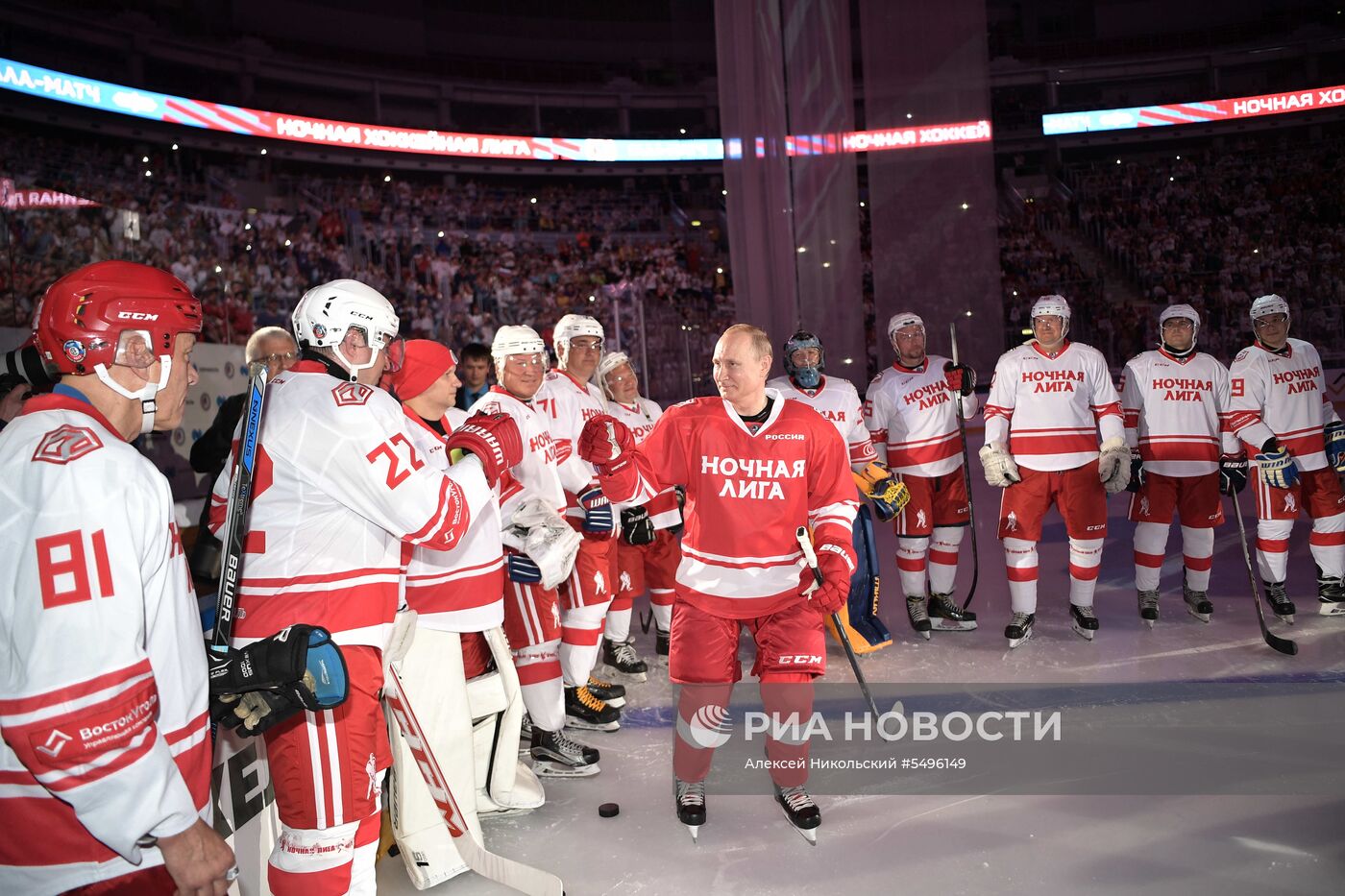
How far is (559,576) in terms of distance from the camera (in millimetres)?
3764

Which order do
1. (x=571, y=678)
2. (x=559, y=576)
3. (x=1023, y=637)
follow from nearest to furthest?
(x=559, y=576)
(x=571, y=678)
(x=1023, y=637)

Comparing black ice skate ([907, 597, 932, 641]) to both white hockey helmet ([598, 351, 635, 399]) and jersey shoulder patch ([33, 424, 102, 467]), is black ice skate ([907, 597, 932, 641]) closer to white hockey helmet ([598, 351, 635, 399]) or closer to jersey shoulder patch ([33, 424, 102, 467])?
white hockey helmet ([598, 351, 635, 399])

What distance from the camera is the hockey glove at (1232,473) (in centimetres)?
570

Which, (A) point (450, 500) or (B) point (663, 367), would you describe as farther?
(B) point (663, 367)

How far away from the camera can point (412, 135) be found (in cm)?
2091

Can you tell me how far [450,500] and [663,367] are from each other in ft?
26.5

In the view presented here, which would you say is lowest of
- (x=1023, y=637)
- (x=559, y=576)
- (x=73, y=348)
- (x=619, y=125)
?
(x=1023, y=637)

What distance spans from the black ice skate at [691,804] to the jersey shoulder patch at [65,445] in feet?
8.02

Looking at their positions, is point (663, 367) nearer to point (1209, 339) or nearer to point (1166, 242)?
point (1209, 339)

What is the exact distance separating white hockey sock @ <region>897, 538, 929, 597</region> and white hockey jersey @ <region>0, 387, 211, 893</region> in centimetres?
510

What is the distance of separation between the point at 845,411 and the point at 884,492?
69cm

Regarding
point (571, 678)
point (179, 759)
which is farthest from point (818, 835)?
point (179, 759)

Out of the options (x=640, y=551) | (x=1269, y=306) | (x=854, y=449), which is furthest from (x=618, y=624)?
(x=1269, y=306)

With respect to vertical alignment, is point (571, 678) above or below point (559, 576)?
below
